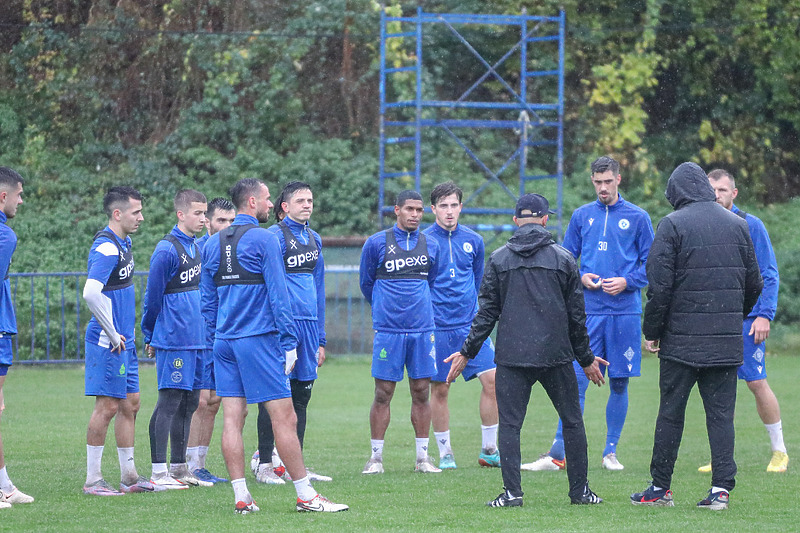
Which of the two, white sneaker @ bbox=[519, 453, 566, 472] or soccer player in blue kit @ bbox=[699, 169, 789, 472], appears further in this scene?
white sneaker @ bbox=[519, 453, 566, 472]

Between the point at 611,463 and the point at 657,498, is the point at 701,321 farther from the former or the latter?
the point at 611,463

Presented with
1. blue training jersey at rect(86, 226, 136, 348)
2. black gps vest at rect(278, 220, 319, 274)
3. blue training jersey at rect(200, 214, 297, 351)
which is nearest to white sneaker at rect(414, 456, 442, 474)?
black gps vest at rect(278, 220, 319, 274)

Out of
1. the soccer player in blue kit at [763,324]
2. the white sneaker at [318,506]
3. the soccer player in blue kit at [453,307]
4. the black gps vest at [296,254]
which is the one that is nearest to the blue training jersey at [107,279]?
the black gps vest at [296,254]

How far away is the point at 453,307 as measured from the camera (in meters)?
8.81

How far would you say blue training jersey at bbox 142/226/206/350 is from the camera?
24.8 feet

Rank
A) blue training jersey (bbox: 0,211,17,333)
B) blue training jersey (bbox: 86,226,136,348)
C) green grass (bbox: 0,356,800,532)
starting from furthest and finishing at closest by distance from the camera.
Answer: blue training jersey (bbox: 86,226,136,348)
blue training jersey (bbox: 0,211,17,333)
green grass (bbox: 0,356,800,532)

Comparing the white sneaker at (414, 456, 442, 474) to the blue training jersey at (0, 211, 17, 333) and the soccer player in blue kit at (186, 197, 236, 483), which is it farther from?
the blue training jersey at (0, 211, 17, 333)

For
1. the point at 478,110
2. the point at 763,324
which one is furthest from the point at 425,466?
the point at 478,110

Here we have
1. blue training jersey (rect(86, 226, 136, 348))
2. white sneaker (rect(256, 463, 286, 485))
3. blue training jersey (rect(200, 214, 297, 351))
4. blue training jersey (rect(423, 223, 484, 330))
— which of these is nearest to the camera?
blue training jersey (rect(200, 214, 297, 351))

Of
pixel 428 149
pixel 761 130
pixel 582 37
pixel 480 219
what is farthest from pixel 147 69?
pixel 761 130

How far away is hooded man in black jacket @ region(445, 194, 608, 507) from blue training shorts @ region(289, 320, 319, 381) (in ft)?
5.41

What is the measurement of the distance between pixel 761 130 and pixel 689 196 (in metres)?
20.2

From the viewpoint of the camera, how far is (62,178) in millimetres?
22031

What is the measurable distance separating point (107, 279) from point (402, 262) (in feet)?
7.80
